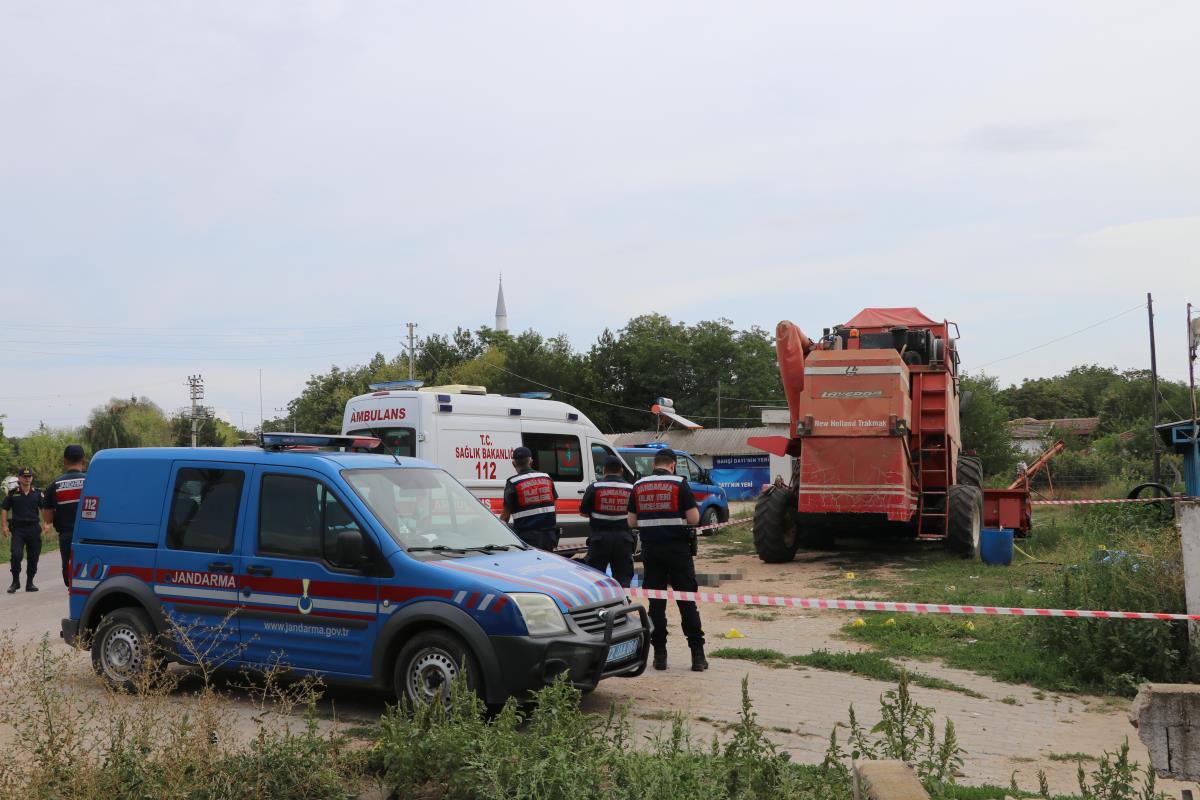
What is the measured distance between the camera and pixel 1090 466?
125ft

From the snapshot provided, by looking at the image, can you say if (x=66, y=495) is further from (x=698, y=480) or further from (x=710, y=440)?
(x=710, y=440)

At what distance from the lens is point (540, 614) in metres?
6.51

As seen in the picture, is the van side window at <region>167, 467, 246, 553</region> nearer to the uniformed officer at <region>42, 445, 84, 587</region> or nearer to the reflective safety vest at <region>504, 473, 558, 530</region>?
the reflective safety vest at <region>504, 473, 558, 530</region>

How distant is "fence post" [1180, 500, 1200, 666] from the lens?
7.67 m

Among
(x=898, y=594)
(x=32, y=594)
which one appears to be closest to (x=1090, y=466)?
(x=898, y=594)

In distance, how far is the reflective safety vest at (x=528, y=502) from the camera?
10195 mm

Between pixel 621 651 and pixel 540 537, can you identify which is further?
pixel 540 537

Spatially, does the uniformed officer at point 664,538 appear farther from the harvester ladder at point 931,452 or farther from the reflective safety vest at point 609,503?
the harvester ladder at point 931,452

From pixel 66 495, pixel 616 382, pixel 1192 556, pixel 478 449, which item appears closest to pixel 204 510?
pixel 66 495

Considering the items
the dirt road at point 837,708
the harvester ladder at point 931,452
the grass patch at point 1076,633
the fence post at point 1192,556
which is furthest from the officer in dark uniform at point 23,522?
the fence post at point 1192,556

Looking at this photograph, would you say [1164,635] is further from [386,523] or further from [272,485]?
[272,485]

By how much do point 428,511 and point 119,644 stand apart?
98.0 inches

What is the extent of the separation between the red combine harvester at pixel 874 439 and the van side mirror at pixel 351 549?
9.29 m

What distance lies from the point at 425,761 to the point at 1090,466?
125ft
